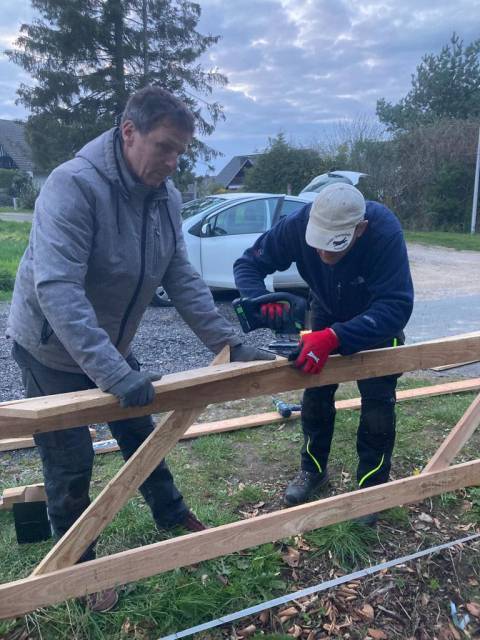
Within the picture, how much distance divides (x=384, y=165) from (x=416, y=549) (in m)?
21.0

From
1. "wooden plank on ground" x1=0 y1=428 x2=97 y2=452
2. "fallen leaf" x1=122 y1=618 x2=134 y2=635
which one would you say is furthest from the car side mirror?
"fallen leaf" x1=122 y1=618 x2=134 y2=635

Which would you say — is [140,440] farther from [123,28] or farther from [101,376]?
[123,28]

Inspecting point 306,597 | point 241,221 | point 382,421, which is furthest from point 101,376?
point 241,221

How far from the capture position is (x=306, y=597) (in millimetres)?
2443

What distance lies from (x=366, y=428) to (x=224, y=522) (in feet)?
2.98

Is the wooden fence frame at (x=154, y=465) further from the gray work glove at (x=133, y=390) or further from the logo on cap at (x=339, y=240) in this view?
the logo on cap at (x=339, y=240)

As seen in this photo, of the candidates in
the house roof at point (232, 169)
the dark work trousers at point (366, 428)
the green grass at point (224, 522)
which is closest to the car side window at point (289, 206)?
the green grass at point (224, 522)

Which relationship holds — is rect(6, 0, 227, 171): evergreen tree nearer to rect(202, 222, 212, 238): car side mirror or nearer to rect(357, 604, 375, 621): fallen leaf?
rect(202, 222, 212, 238): car side mirror

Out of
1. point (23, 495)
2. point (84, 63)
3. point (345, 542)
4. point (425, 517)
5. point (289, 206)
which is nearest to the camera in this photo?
point (345, 542)

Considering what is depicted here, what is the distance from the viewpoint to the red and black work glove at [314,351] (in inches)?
86.6

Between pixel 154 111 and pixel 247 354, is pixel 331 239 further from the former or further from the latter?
pixel 154 111

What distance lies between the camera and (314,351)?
220 cm

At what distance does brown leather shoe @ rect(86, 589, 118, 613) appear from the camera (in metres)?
2.30

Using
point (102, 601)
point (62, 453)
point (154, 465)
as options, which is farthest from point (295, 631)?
point (62, 453)
